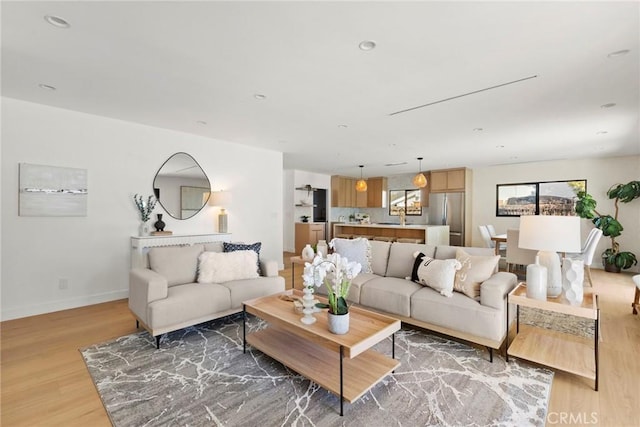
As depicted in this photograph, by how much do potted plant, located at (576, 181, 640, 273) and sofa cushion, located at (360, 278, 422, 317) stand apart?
544 centimetres

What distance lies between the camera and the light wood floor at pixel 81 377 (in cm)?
179

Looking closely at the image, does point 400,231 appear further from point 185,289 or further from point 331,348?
point 331,348

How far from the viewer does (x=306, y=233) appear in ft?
27.1

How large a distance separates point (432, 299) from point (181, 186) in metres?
4.00

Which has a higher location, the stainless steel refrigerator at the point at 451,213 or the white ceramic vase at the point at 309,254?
the stainless steel refrigerator at the point at 451,213

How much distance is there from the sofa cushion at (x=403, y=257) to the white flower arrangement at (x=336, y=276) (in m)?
1.50

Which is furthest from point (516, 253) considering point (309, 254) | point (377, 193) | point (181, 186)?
point (181, 186)

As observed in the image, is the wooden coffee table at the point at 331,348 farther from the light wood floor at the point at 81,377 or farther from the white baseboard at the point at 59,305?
the white baseboard at the point at 59,305

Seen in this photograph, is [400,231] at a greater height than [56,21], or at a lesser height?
lesser

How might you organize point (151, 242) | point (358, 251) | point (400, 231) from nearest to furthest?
point (358, 251) → point (151, 242) → point (400, 231)

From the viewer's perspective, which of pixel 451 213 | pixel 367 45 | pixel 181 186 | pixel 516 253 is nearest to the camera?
pixel 367 45

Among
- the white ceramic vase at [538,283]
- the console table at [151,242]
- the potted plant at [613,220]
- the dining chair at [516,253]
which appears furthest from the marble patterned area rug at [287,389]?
the potted plant at [613,220]

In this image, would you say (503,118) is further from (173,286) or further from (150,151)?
(150,151)

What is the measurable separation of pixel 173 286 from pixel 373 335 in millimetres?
2218
